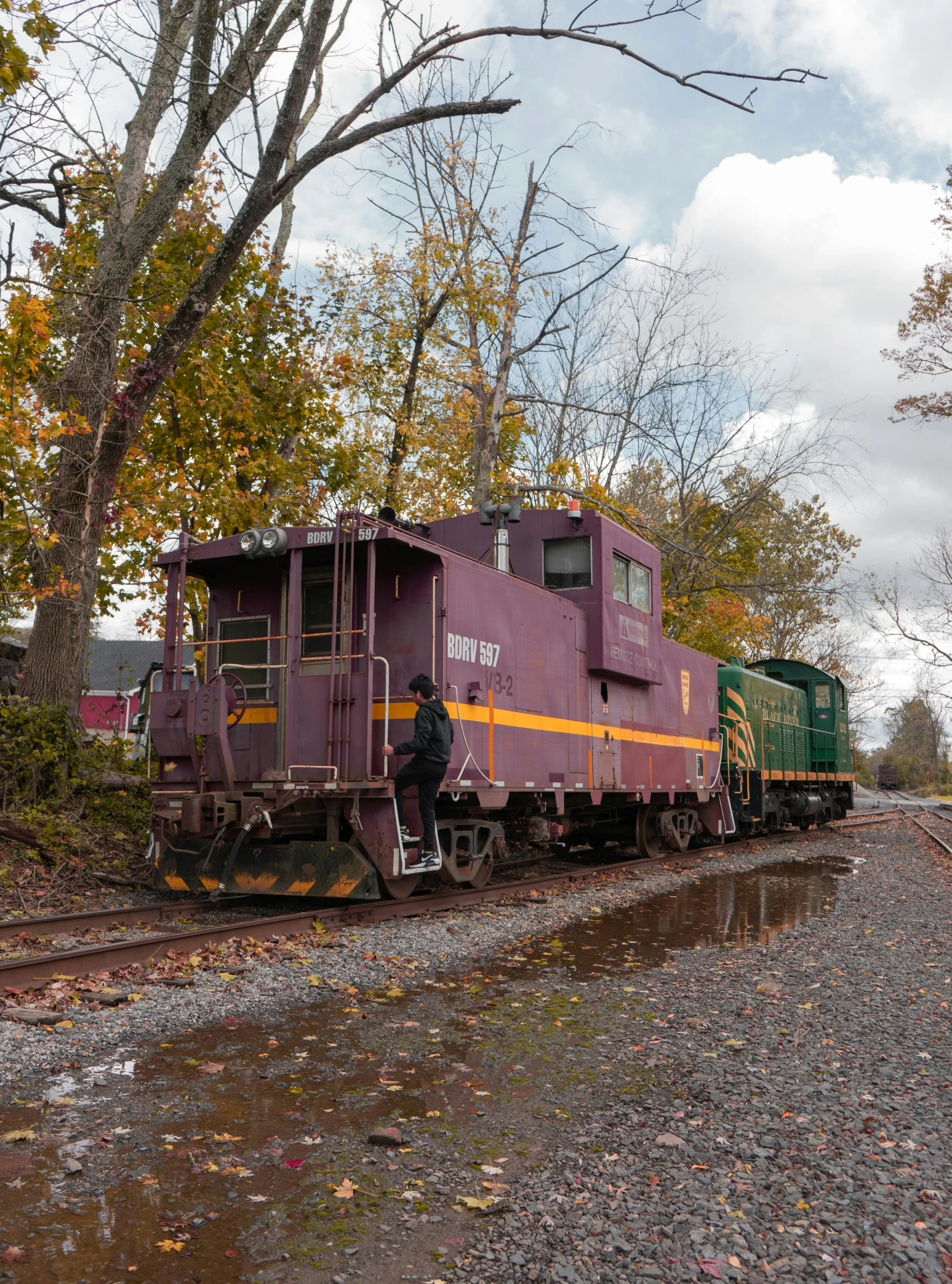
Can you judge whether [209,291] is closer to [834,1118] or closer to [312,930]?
[312,930]

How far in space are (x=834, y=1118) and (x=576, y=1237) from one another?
162cm

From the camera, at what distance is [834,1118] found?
164 inches

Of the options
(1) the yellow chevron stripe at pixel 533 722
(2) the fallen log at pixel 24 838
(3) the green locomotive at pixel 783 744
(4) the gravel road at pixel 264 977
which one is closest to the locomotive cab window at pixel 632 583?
(1) the yellow chevron stripe at pixel 533 722

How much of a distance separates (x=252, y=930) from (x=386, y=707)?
6.80ft

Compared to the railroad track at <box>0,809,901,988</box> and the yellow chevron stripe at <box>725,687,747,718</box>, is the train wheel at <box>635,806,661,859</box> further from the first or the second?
the yellow chevron stripe at <box>725,687,747,718</box>

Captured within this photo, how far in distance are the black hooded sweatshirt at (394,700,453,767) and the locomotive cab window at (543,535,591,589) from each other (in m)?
4.04

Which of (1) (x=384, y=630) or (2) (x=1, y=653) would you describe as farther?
(2) (x=1, y=653)

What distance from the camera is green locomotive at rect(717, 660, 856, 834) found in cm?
1884

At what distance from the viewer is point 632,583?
1293 centimetres

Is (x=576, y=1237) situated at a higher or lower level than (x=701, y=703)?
lower

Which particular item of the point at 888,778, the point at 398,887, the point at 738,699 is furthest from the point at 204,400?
the point at 888,778

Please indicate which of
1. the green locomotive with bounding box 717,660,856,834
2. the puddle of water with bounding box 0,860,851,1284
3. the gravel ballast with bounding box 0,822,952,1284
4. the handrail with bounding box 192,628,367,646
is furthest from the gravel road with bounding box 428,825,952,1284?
the green locomotive with bounding box 717,660,856,834

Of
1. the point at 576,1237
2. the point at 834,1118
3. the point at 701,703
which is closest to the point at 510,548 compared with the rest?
the point at 701,703

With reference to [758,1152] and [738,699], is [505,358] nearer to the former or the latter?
[738,699]
